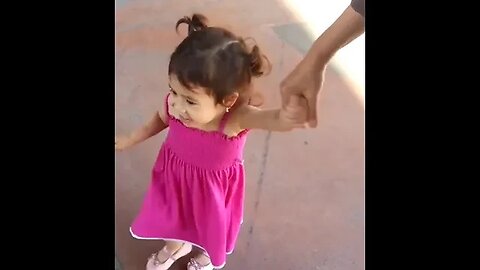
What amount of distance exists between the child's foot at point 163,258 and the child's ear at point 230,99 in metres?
0.39

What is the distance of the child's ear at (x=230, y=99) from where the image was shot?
32.9 inches

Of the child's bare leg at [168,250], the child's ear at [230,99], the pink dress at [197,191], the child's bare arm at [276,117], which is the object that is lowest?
the child's bare leg at [168,250]

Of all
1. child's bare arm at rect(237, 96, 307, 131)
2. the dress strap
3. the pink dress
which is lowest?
the pink dress

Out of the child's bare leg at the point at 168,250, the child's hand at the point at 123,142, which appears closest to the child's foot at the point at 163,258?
the child's bare leg at the point at 168,250

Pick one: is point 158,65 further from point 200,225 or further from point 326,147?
point 200,225

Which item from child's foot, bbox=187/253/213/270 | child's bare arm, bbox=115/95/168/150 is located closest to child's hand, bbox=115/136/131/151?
child's bare arm, bbox=115/95/168/150

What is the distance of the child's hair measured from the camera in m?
0.80

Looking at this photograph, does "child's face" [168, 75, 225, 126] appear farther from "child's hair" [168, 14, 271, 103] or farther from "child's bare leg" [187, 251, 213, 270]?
"child's bare leg" [187, 251, 213, 270]

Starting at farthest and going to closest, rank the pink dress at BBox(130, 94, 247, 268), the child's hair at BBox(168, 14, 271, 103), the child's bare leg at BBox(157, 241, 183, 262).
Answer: the child's bare leg at BBox(157, 241, 183, 262)
the pink dress at BBox(130, 94, 247, 268)
the child's hair at BBox(168, 14, 271, 103)

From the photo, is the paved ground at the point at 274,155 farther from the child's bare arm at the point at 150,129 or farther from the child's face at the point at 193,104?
the child's face at the point at 193,104

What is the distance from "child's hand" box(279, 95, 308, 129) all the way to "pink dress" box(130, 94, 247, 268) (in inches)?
3.3

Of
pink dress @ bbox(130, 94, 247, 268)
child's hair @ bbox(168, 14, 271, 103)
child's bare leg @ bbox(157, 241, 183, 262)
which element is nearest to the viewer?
child's hair @ bbox(168, 14, 271, 103)

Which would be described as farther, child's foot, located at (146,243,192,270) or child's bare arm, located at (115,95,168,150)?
child's foot, located at (146,243,192,270)

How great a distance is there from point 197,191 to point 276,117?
0.20 m
